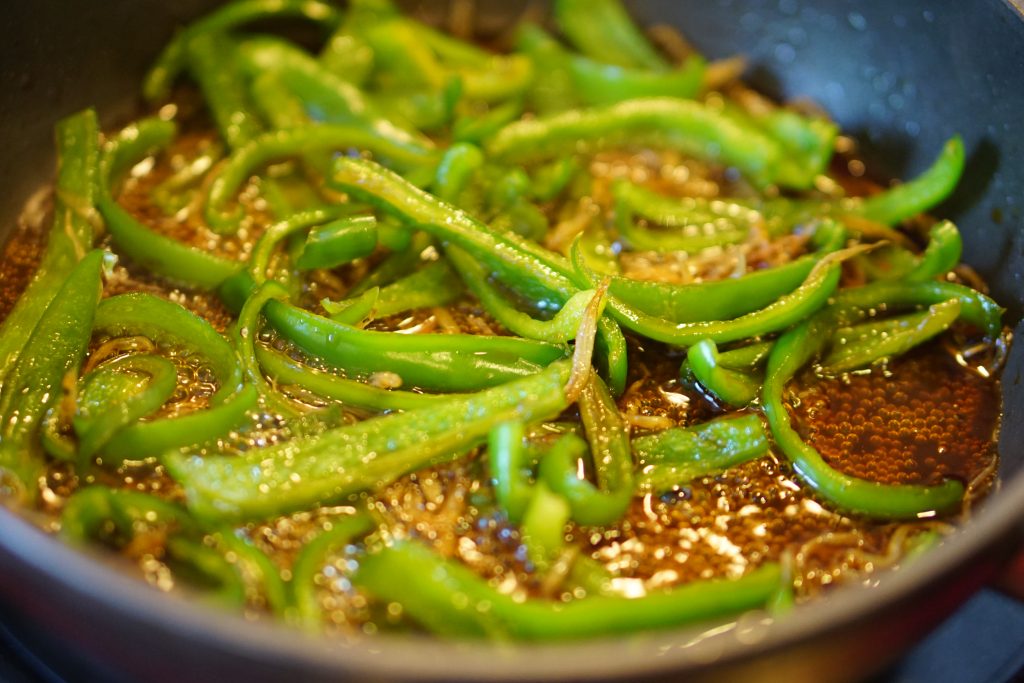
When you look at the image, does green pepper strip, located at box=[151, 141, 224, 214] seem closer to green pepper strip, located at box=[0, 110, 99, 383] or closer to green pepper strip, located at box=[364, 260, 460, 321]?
green pepper strip, located at box=[0, 110, 99, 383]

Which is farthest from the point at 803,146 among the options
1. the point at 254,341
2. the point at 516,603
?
the point at 516,603

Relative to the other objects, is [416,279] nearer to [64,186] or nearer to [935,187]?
[64,186]

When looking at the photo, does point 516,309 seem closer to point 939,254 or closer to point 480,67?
point 939,254

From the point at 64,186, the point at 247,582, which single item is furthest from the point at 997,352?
the point at 64,186

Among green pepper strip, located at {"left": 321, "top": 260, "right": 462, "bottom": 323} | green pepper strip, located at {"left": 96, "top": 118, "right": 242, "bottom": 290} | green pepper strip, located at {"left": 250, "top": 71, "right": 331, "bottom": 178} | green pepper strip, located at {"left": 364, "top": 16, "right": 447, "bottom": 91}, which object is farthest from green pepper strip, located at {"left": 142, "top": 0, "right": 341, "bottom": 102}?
green pepper strip, located at {"left": 321, "top": 260, "right": 462, "bottom": 323}

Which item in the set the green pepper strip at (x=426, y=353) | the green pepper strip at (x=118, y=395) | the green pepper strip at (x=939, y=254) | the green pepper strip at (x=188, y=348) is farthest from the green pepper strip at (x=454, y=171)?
the green pepper strip at (x=939, y=254)

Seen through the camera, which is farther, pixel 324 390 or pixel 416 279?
pixel 416 279
